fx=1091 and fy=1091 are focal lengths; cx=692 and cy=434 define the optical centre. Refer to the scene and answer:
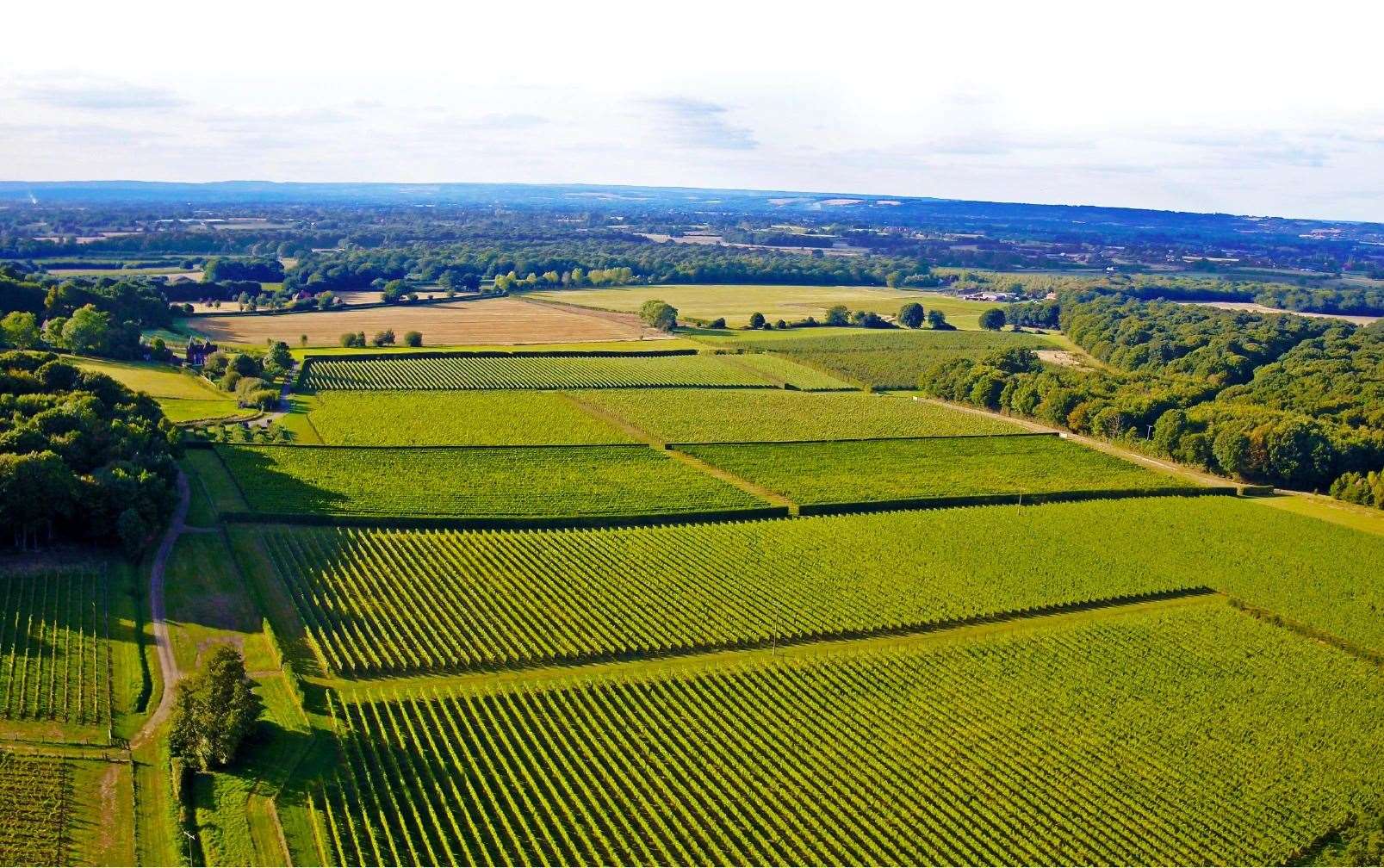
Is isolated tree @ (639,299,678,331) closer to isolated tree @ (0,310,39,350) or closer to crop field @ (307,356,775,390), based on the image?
crop field @ (307,356,775,390)

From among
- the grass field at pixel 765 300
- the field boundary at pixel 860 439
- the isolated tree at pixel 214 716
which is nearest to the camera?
the isolated tree at pixel 214 716

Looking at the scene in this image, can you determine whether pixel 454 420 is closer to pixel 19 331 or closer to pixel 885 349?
pixel 19 331

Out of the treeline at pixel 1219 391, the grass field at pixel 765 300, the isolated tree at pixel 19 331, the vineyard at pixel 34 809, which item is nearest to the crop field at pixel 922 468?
the treeline at pixel 1219 391

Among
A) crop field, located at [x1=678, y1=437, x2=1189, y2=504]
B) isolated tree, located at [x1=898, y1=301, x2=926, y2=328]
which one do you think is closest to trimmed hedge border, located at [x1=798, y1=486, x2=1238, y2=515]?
crop field, located at [x1=678, y1=437, x2=1189, y2=504]

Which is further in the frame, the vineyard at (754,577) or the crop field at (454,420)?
the crop field at (454,420)

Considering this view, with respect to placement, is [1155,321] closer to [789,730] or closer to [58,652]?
[789,730]

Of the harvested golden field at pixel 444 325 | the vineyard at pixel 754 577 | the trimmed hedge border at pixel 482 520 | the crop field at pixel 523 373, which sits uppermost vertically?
the harvested golden field at pixel 444 325

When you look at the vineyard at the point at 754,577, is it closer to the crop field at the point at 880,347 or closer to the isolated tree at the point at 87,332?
the crop field at the point at 880,347
